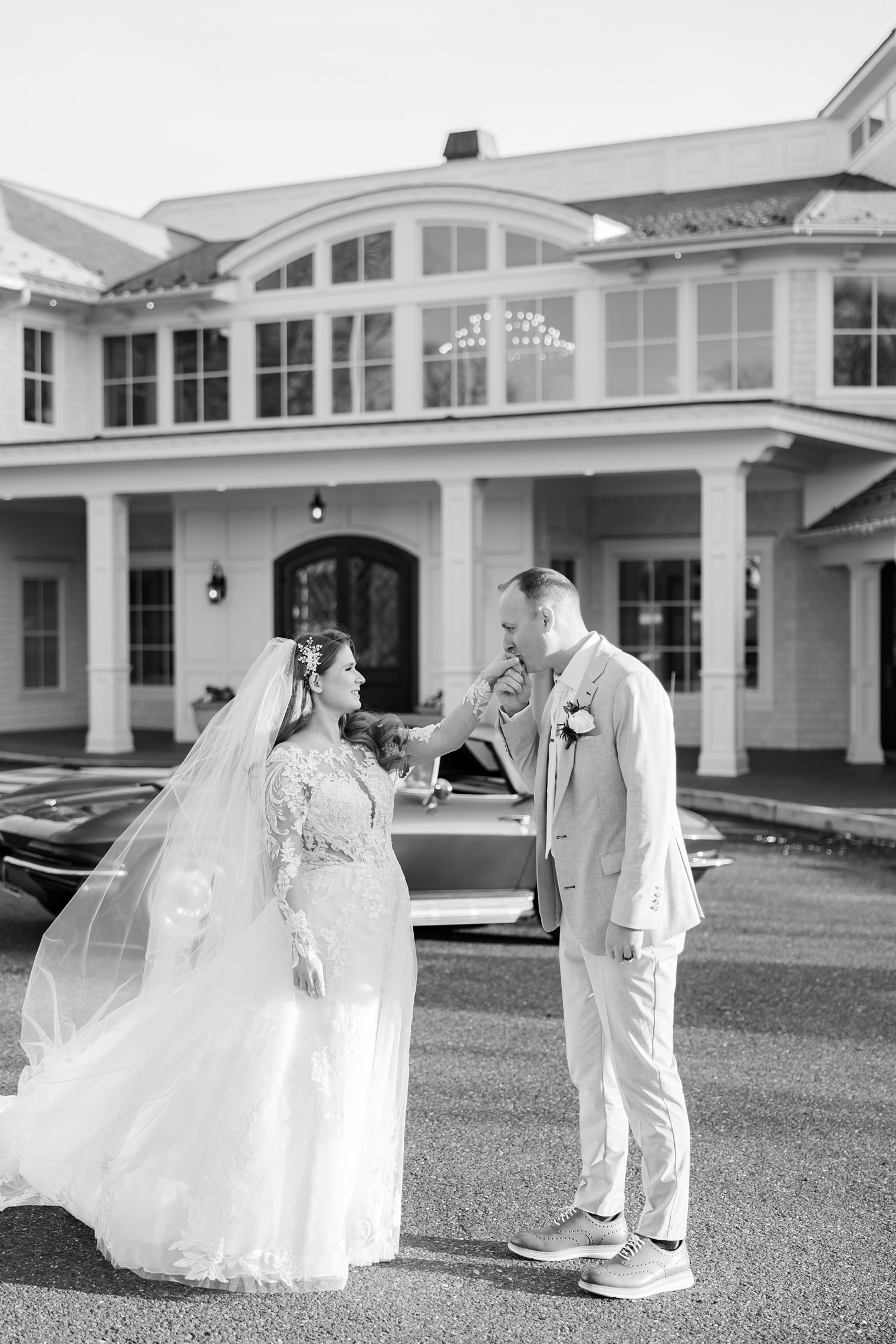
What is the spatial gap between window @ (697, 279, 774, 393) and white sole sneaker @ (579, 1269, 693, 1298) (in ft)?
50.5

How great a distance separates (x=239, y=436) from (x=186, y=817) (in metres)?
13.5

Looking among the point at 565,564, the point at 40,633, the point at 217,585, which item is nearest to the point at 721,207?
the point at 565,564

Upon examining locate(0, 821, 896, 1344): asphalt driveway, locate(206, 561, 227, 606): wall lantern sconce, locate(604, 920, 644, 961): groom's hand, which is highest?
locate(206, 561, 227, 606): wall lantern sconce

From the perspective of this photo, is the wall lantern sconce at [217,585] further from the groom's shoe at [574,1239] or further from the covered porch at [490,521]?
the groom's shoe at [574,1239]

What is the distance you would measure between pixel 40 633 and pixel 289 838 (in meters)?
19.2

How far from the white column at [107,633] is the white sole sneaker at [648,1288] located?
15.5 m

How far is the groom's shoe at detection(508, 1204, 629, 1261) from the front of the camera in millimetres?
4113

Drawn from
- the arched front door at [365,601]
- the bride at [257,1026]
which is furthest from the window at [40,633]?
the bride at [257,1026]

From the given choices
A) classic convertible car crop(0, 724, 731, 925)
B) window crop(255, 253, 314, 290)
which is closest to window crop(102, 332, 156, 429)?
window crop(255, 253, 314, 290)

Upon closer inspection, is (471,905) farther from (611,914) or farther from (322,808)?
(611,914)

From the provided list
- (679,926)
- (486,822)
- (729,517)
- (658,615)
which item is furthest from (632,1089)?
(658,615)

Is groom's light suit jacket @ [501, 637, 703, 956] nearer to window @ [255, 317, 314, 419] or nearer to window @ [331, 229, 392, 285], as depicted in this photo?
window @ [331, 229, 392, 285]

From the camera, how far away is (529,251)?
1900cm

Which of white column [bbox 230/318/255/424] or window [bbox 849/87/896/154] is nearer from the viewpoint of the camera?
window [bbox 849/87/896/154]
